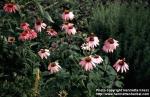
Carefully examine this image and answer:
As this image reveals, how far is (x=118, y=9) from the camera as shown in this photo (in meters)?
5.15

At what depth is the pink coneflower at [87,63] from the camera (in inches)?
151

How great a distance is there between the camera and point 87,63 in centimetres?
385

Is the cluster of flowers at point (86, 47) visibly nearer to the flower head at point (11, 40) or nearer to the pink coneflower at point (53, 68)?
the pink coneflower at point (53, 68)

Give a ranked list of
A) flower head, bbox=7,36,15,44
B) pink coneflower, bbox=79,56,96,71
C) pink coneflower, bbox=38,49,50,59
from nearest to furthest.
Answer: pink coneflower, bbox=79,56,96,71, pink coneflower, bbox=38,49,50,59, flower head, bbox=7,36,15,44

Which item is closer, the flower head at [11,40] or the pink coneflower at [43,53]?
the pink coneflower at [43,53]

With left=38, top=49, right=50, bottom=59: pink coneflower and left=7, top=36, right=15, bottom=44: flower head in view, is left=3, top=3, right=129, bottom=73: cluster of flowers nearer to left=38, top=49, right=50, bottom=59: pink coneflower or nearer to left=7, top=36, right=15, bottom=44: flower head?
left=38, top=49, right=50, bottom=59: pink coneflower

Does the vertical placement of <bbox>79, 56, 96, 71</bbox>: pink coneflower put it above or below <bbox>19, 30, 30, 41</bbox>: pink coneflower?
below

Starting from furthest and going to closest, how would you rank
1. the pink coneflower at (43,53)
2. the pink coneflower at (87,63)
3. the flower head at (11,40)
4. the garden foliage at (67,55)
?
the flower head at (11,40)
the pink coneflower at (43,53)
the garden foliage at (67,55)
the pink coneflower at (87,63)

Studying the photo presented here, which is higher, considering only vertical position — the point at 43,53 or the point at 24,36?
the point at 24,36

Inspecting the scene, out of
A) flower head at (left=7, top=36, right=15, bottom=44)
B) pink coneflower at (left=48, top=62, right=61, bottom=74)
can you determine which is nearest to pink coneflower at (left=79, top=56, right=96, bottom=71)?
pink coneflower at (left=48, top=62, right=61, bottom=74)

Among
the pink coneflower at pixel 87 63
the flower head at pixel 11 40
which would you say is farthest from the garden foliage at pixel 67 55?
the pink coneflower at pixel 87 63

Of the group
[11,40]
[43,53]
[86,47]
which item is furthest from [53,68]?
[11,40]

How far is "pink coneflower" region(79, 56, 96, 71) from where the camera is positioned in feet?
12.6

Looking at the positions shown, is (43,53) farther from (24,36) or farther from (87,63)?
(87,63)
